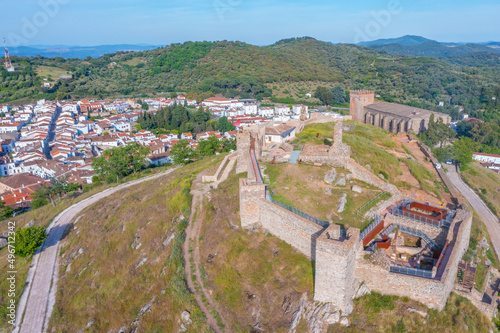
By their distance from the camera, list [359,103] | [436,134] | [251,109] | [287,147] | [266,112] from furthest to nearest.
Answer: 1. [251,109]
2. [266,112]
3. [359,103]
4. [436,134]
5. [287,147]

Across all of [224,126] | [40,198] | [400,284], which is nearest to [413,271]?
[400,284]

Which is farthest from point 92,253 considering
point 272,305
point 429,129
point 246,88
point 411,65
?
point 411,65

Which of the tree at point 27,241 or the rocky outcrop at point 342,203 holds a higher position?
the rocky outcrop at point 342,203

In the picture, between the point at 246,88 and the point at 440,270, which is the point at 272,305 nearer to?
the point at 440,270

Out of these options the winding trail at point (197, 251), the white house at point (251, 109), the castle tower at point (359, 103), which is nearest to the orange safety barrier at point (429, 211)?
the winding trail at point (197, 251)

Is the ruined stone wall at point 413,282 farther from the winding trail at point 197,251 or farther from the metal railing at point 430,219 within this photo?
the winding trail at point 197,251

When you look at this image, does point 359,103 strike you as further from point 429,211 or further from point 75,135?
point 75,135
